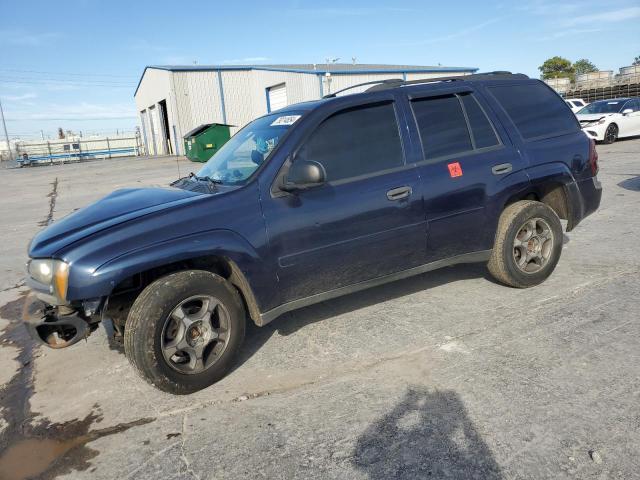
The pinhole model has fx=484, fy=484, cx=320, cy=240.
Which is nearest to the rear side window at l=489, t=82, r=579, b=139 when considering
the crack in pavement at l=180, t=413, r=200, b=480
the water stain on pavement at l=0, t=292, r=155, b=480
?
the crack in pavement at l=180, t=413, r=200, b=480

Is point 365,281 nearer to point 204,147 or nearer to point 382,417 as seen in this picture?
point 382,417

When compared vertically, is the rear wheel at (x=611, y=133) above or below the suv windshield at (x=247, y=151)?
below

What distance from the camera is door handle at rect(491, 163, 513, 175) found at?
4.04 meters

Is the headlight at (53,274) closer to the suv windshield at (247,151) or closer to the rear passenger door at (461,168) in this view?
the suv windshield at (247,151)

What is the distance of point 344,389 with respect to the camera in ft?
Result: 9.87

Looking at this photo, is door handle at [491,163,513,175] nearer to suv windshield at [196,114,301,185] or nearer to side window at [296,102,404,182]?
side window at [296,102,404,182]

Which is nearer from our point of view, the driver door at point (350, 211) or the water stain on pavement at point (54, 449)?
the water stain on pavement at point (54, 449)

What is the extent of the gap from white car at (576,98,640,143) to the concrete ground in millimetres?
13918

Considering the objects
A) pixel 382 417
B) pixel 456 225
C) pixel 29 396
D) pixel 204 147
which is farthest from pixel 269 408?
pixel 204 147

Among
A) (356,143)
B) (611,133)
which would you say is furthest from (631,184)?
(611,133)

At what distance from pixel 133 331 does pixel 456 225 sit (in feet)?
8.30

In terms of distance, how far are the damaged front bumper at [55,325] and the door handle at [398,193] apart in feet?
7.26

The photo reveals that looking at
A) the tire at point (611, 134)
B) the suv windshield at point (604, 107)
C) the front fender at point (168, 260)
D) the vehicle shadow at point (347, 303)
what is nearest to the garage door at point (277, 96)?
the suv windshield at point (604, 107)

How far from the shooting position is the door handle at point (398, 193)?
11.7 ft
